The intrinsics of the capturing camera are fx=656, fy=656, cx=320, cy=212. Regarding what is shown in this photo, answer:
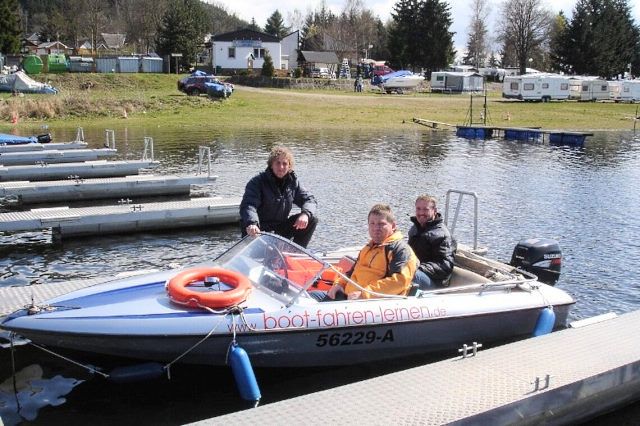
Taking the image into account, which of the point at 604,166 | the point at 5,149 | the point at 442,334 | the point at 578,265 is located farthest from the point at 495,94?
the point at 442,334

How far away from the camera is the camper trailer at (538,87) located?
6500 cm

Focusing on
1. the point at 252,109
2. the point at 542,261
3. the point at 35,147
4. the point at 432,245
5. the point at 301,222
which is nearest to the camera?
the point at 432,245

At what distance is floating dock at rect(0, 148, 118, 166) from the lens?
2395 cm

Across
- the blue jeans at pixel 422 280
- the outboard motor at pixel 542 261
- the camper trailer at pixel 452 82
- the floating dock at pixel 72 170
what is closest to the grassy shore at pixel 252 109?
the camper trailer at pixel 452 82

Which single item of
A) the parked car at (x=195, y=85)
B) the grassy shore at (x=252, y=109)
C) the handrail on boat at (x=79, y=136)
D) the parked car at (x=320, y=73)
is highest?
the parked car at (x=320, y=73)

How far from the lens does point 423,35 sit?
8175 centimetres

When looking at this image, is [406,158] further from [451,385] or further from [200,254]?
[451,385]

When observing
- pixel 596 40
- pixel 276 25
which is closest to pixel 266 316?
pixel 596 40

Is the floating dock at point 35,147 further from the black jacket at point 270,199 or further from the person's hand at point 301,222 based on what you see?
the person's hand at point 301,222

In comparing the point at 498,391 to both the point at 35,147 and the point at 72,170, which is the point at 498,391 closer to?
the point at 72,170

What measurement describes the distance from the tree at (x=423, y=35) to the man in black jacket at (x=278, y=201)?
75507 mm

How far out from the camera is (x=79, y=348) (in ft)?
23.1

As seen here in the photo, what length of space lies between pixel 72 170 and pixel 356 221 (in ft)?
35.6

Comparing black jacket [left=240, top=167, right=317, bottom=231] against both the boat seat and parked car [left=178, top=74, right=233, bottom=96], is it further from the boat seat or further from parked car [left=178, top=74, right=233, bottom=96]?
parked car [left=178, top=74, right=233, bottom=96]
